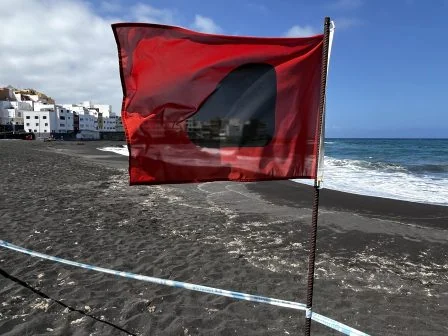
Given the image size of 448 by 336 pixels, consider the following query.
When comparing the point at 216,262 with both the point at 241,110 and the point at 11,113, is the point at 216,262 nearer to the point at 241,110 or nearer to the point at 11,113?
the point at 241,110

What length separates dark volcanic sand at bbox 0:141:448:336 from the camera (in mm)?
4405

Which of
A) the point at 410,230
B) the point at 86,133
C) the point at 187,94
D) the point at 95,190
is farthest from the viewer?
the point at 86,133

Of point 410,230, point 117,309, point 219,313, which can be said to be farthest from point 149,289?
point 410,230

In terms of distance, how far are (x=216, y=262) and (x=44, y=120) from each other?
4526 inches

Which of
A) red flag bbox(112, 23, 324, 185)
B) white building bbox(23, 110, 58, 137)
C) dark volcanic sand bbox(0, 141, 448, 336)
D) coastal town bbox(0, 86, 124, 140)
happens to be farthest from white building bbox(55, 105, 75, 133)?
red flag bbox(112, 23, 324, 185)

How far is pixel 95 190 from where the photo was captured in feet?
45.8


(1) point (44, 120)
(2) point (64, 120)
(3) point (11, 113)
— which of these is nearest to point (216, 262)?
(1) point (44, 120)

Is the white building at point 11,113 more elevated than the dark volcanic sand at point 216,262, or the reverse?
the white building at point 11,113

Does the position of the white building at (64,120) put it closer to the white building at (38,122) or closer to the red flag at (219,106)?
the white building at (38,122)

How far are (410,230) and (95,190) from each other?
1084cm

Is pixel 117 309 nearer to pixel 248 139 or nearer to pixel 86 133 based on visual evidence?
pixel 248 139

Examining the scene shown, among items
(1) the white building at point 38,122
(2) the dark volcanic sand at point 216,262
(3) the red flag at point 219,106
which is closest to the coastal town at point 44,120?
(1) the white building at point 38,122

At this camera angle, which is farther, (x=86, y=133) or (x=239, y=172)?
(x=86, y=133)

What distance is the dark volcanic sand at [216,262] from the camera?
4.40 m
